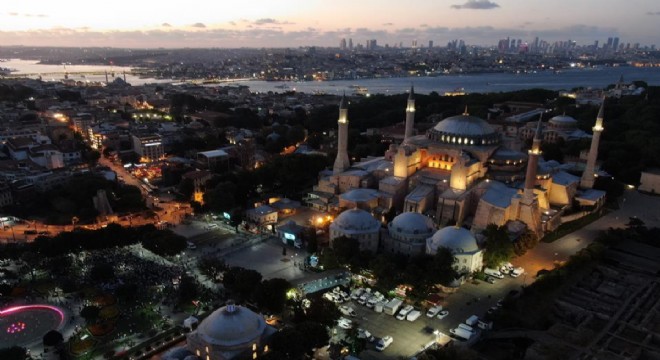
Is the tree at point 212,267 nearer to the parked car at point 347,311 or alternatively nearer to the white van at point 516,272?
the parked car at point 347,311

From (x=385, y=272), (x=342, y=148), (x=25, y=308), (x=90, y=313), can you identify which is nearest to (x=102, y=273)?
(x=90, y=313)

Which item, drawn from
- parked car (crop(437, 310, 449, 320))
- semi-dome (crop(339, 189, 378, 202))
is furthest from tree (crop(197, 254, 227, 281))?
parked car (crop(437, 310, 449, 320))

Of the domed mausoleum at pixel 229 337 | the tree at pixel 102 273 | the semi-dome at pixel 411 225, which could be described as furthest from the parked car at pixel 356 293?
the tree at pixel 102 273

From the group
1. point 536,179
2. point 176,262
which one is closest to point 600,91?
point 536,179

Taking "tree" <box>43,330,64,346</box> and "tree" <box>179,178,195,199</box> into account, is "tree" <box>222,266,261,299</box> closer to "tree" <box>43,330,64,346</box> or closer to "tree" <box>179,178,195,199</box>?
"tree" <box>43,330,64,346</box>

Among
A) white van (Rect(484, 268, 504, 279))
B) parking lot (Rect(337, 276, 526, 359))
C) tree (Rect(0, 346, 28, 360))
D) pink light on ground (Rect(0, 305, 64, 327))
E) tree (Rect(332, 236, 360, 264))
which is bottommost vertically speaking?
pink light on ground (Rect(0, 305, 64, 327))

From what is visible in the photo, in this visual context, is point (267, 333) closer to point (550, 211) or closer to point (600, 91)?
point (550, 211)

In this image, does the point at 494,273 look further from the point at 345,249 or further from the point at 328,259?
the point at 328,259

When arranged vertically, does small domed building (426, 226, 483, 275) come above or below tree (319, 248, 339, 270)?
above
